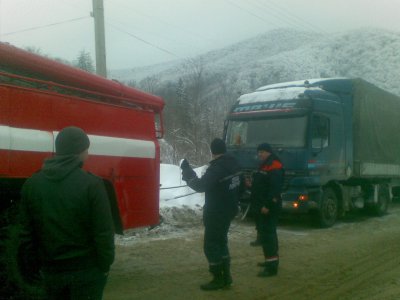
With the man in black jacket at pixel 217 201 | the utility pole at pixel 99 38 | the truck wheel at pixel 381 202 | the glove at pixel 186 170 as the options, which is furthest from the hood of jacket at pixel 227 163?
the truck wheel at pixel 381 202

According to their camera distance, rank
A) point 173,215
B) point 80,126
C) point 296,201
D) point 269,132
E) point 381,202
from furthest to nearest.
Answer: point 381,202, point 173,215, point 269,132, point 296,201, point 80,126

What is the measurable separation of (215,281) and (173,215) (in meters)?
6.43

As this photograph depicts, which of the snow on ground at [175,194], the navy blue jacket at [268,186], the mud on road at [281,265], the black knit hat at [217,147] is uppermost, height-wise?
the black knit hat at [217,147]

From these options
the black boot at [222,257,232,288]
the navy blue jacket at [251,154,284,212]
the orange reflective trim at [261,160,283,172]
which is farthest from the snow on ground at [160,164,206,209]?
the black boot at [222,257,232,288]

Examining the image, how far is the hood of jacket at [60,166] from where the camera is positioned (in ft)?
10.4

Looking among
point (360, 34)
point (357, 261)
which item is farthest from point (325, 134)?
point (360, 34)

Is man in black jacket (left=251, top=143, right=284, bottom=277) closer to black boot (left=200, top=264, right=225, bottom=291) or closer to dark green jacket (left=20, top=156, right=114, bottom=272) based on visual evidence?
black boot (left=200, top=264, right=225, bottom=291)

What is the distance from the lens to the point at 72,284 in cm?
315

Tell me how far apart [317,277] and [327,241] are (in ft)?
11.1

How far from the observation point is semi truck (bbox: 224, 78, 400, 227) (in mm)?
11383

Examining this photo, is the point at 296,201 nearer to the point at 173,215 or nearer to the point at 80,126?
the point at 173,215

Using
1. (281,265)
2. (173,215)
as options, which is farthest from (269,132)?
(281,265)

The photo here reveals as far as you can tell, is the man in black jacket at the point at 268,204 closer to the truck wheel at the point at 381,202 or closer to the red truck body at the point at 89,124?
the red truck body at the point at 89,124

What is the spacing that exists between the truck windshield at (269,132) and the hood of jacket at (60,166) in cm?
866
